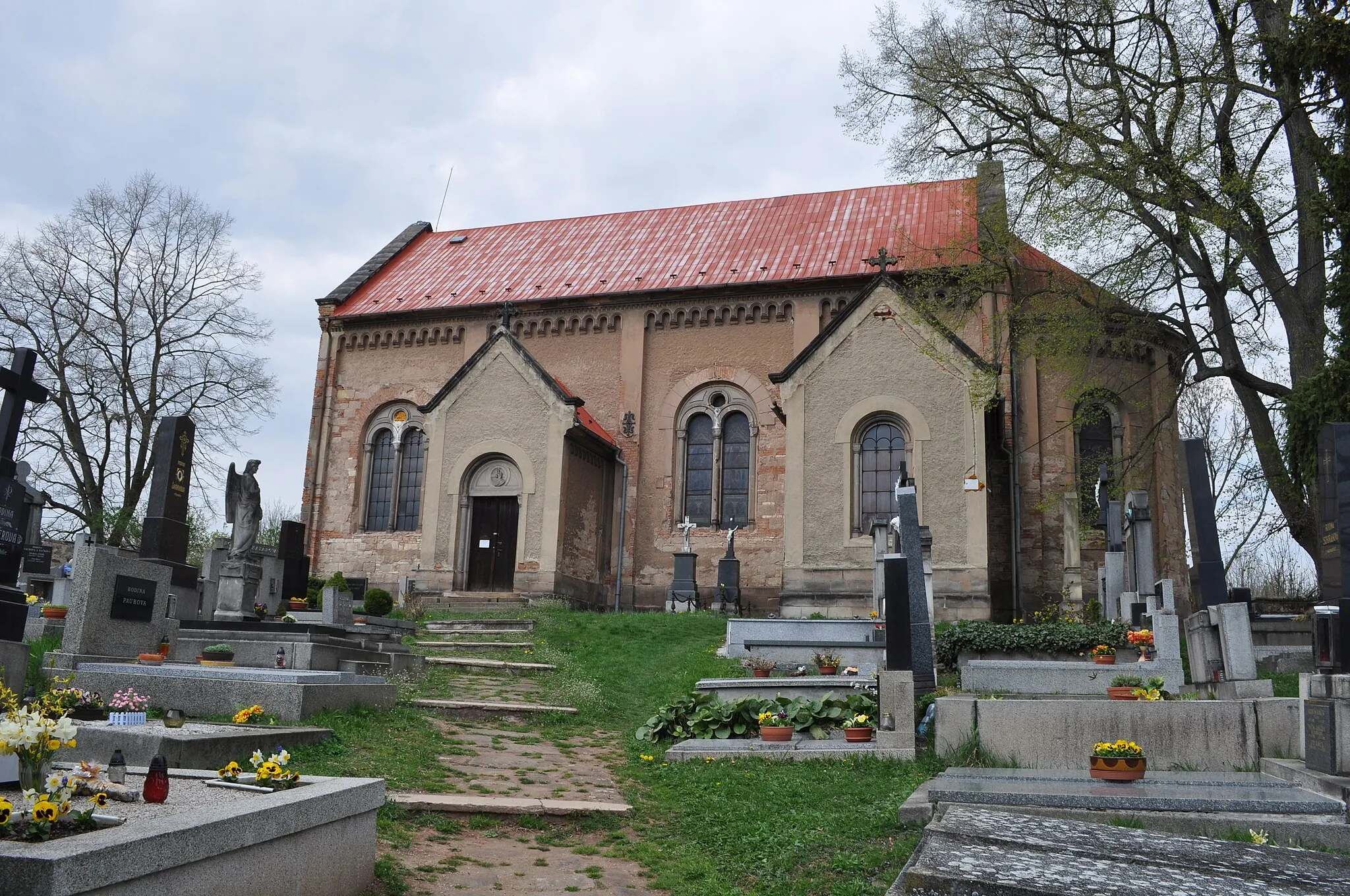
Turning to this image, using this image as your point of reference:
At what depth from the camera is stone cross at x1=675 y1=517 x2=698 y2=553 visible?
1049 inches

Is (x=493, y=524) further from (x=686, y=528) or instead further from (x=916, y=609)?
(x=916, y=609)

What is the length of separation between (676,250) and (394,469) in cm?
1055

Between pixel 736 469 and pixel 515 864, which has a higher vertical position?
pixel 736 469

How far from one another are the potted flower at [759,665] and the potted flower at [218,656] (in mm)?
6904

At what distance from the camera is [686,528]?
89.9ft

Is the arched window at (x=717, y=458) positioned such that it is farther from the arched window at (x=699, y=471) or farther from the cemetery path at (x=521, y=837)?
the cemetery path at (x=521, y=837)

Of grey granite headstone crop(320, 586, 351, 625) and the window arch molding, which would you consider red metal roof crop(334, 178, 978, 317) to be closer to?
the window arch molding

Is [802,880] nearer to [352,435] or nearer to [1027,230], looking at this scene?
[1027,230]

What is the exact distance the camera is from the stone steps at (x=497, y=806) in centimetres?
812

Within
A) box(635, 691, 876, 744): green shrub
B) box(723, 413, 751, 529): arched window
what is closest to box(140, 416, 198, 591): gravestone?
box(635, 691, 876, 744): green shrub

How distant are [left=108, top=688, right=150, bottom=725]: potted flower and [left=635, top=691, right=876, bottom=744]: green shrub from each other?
5.41 metres

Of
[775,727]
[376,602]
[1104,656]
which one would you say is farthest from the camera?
[376,602]

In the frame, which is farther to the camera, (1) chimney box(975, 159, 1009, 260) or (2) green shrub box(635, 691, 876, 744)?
(1) chimney box(975, 159, 1009, 260)

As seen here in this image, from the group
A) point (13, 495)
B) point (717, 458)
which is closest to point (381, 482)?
point (717, 458)
